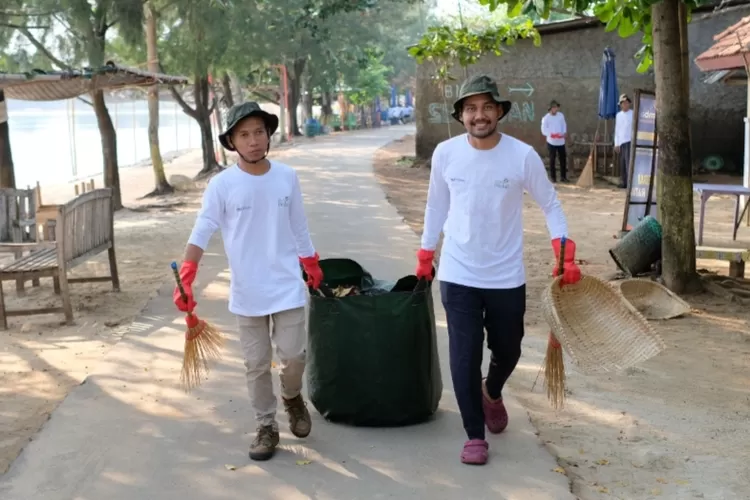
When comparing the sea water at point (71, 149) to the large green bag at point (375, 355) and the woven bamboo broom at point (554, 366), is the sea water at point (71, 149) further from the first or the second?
the woven bamboo broom at point (554, 366)

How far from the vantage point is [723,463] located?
452 centimetres

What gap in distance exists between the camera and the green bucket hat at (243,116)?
432 cm

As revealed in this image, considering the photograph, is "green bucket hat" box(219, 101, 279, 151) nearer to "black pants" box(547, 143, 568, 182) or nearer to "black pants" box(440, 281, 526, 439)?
"black pants" box(440, 281, 526, 439)

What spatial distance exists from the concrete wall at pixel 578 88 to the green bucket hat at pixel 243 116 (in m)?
16.4

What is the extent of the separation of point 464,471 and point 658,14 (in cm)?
548

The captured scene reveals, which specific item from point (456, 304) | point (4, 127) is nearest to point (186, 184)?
point (4, 127)

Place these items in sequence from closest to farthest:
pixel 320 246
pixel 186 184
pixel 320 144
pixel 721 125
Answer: pixel 320 246
pixel 721 125
pixel 186 184
pixel 320 144

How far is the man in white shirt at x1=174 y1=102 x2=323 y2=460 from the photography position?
A: 14.2ft

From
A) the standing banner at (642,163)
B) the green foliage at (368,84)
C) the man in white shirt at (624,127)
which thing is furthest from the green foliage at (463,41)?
the green foliage at (368,84)

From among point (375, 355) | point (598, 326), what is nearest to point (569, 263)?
point (598, 326)

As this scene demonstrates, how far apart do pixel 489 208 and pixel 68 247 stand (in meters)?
5.05

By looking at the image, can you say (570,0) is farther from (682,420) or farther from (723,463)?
(723,463)

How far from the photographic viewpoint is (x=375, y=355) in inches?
183

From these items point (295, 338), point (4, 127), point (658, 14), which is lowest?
point (295, 338)
